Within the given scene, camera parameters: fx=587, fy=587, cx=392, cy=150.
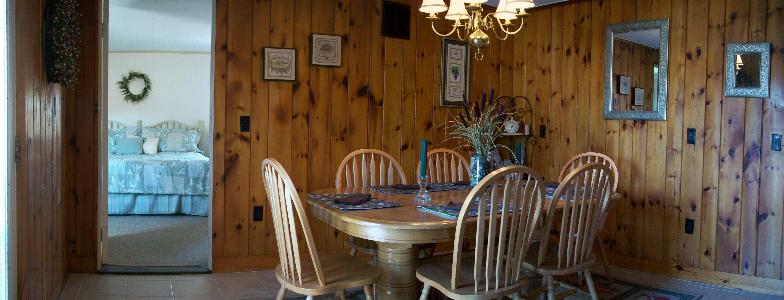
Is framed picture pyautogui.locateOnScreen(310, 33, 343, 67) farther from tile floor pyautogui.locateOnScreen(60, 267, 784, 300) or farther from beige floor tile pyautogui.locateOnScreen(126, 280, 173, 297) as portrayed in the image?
beige floor tile pyautogui.locateOnScreen(126, 280, 173, 297)

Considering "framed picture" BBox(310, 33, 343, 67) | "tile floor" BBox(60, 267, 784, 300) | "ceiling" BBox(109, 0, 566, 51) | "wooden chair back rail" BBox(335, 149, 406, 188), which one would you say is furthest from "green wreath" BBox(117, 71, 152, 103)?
"wooden chair back rail" BBox(335, 149, 406, 188)

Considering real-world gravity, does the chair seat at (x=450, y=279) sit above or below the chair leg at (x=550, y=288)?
above

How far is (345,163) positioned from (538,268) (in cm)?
123

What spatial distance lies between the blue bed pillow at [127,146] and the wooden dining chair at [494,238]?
5.59 m

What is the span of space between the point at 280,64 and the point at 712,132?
273 centimetres

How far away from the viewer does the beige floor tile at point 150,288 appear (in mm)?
3232

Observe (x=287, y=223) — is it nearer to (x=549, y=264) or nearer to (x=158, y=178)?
(x=549, y=264)

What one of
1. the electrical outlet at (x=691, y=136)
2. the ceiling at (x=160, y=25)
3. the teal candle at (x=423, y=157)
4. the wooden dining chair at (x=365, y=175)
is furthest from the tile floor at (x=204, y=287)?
the ceiling at (x=160, y=25)

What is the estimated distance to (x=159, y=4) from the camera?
4.94 metres

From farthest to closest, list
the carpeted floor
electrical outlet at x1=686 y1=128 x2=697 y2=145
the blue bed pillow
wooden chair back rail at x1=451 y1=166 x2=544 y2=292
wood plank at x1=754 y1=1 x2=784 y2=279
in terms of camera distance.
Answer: the blue bed pillow
the carpeted floor
electrical outlet at x1=686 y1=128 x2=697 y2=145
wood plank at x1=754 y1=1 x2=784 y2=279
wooden chair back rail at x1=451 y1=166 x2=544 y2=292

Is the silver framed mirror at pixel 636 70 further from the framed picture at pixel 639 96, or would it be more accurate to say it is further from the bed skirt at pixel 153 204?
the bed skirt at pixel 153 204

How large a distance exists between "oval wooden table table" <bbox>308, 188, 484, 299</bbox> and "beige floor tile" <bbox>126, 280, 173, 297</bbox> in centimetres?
114

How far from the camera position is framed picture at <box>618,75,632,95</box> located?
402 centimetres

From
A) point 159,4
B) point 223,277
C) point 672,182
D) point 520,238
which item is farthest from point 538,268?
point 159,4
